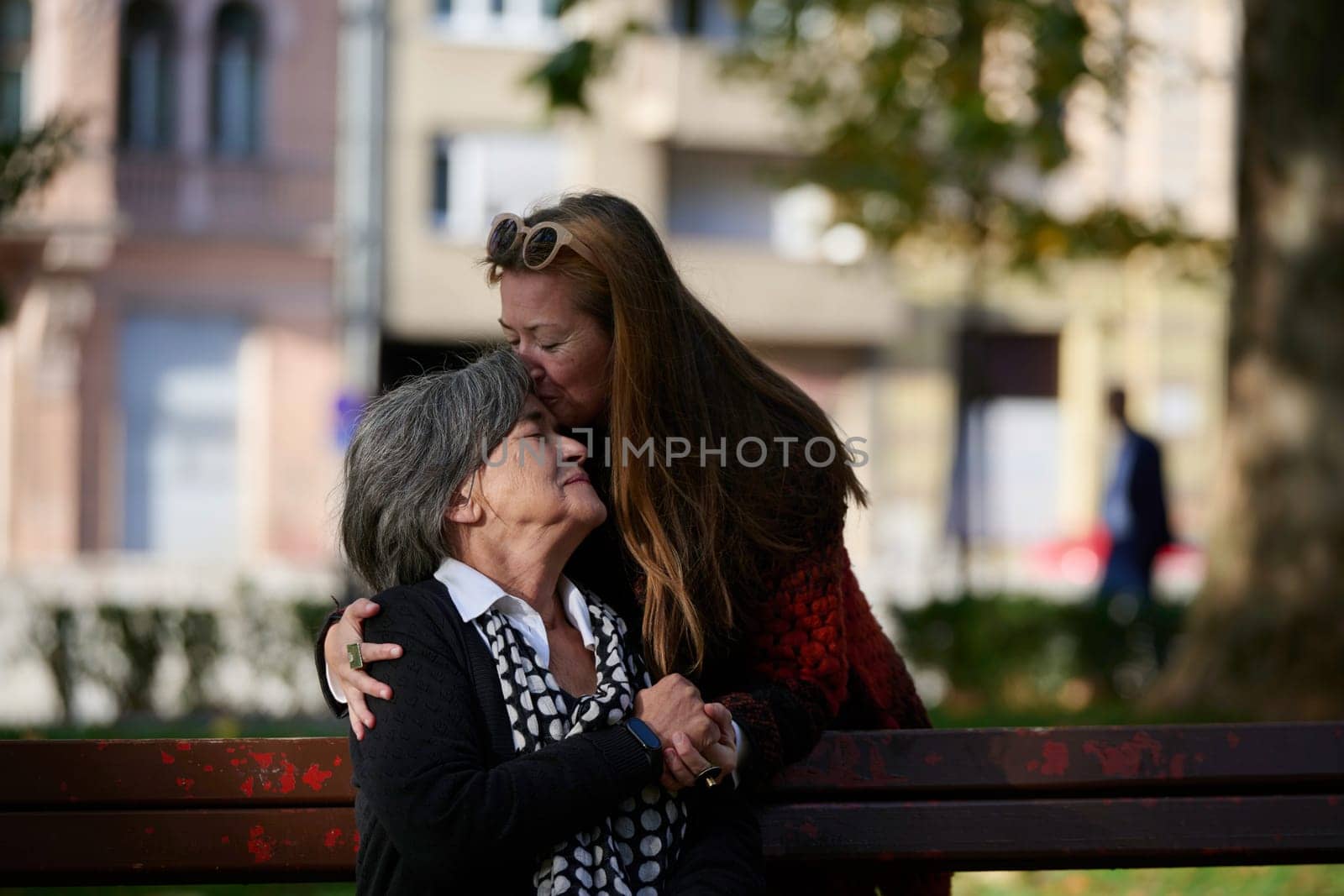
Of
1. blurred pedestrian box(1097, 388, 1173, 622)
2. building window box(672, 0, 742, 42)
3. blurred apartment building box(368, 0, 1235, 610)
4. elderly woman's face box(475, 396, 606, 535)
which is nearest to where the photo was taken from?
elderly woman's face box(475, 396, 606, 535)

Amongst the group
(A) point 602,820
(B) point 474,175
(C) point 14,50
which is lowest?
(A) point 602,820

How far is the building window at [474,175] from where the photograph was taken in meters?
22.6

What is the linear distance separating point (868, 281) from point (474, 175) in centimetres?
598

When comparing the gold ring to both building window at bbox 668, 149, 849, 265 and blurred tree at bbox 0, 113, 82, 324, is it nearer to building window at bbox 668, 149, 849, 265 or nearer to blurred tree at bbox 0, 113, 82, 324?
blurred tree at bbox 0, 113, 82, 324

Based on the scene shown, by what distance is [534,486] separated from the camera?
8.71ft

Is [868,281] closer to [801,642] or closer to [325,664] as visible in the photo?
[801,642]

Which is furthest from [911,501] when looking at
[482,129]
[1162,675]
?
[1162,675]

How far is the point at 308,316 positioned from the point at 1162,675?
52.8ft

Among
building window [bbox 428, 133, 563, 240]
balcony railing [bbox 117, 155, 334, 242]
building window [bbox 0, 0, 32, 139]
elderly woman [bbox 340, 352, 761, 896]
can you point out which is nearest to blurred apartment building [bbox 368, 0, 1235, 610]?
building window [bbox 428, 133, 563, 240]

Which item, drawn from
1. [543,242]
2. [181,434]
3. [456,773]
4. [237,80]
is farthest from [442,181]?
[456,773]

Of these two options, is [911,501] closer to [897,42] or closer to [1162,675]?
[897,42]

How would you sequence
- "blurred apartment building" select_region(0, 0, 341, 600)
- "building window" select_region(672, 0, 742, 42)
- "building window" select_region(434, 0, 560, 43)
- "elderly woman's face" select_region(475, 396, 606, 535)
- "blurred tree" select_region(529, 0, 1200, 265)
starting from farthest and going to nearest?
"building window" select_region(672, 0, 742, 42)
"building window" select_region(434, 0, 560, 43)
"blurred apartment building" select_region(0, 0, 341, 600)
"blurred tree" select_region(529, 0, 1200, 265)
"elderly woman's face" select_region(475, 396, 606, 535)

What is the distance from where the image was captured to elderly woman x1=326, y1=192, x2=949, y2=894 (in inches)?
112

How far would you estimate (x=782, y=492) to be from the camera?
291 cm
